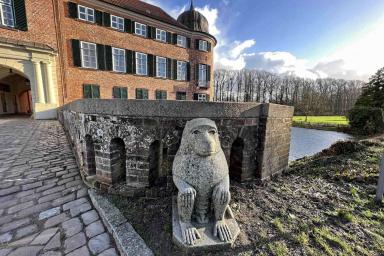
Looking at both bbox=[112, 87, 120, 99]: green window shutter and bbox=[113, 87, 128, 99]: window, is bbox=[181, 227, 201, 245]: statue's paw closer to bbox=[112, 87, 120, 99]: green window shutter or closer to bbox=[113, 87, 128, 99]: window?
bbox=[113, 87, 128, 99]: window

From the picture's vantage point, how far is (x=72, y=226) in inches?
88.5

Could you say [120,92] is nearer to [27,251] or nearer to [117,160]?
[117,160]

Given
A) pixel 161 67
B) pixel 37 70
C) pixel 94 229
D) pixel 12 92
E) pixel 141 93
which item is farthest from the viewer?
pixel 161 67

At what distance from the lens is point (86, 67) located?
13.7 meters

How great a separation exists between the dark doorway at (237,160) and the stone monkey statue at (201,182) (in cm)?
137

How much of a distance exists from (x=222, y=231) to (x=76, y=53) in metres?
15.9

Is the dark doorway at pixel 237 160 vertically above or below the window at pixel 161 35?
below

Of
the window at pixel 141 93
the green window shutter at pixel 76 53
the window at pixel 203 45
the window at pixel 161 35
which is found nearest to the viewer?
the green window shutter at pixel 76 53

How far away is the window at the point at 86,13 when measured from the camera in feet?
43.1

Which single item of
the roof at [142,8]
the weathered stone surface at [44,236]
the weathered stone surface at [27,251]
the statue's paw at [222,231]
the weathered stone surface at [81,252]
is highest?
the roof at [142,8]

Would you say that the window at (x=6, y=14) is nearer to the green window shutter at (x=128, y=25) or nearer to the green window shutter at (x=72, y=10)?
the green window shutter at (x=72, y=10)

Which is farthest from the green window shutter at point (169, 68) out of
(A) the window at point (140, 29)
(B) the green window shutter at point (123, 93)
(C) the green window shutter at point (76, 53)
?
(C) the green window shutter at point (76, 53)

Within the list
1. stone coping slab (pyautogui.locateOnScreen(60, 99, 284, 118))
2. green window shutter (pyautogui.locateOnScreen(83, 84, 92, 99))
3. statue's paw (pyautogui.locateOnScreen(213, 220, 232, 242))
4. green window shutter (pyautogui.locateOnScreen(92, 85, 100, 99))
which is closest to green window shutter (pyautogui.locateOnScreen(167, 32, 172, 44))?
green window shutter (pyautogui.locateOnScreen(92, 85, 100, 99))

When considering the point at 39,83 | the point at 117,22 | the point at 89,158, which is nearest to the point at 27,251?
the point at 89,158
